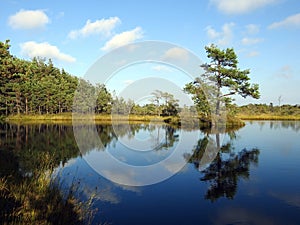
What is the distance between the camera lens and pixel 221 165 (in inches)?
512

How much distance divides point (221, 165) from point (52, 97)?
44.5 metres

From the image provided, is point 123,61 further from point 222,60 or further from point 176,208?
point 222,60

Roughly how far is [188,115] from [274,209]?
104 ft

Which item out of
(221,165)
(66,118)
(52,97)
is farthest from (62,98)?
(221,165)

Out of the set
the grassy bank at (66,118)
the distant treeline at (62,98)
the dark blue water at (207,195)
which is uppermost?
the distant treeline at (62,98)

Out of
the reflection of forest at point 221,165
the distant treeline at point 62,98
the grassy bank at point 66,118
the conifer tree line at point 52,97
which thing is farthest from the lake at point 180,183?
the grassy bank at point 66,118

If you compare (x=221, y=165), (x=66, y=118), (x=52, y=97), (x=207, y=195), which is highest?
(x=52, y=97)

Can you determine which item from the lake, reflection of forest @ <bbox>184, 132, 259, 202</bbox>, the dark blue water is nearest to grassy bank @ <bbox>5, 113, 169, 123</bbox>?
reflection of forest @ <bbox>184, 132, 259, 202</bbox>

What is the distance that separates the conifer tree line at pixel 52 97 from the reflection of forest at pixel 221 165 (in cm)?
2439

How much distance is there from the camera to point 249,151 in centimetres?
1709

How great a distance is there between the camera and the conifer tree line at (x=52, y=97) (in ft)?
144

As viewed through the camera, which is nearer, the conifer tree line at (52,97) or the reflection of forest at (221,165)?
the reflection of forest at (221,165)

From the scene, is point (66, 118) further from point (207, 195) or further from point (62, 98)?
point (207, 195)

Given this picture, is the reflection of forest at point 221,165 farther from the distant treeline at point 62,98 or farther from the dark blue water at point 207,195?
the distant treeline at point 62,98
